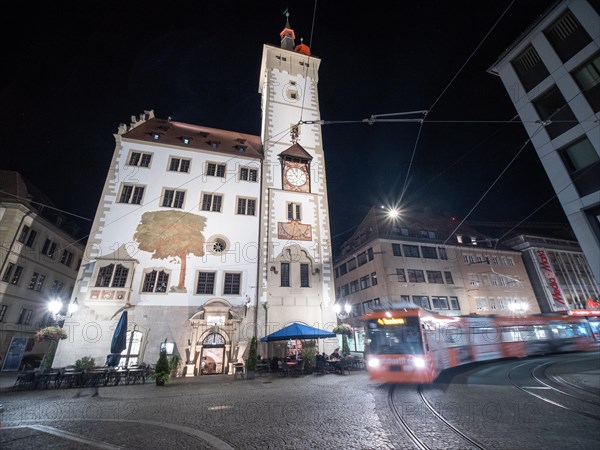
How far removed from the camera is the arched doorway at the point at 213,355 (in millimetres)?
17188

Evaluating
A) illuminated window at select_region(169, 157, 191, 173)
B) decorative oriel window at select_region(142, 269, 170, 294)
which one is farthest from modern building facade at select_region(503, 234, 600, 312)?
decorative oriel window at select_region(142, 269, 170, 294)

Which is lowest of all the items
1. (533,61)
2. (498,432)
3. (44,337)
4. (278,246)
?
(498,432)

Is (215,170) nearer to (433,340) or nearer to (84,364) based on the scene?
(84,364)

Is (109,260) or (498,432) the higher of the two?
(109,260)

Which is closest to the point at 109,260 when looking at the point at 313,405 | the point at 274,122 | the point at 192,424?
the point at 192,424

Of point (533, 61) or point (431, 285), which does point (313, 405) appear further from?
point (431, 285)

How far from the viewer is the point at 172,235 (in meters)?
19.1

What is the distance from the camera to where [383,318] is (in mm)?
12414

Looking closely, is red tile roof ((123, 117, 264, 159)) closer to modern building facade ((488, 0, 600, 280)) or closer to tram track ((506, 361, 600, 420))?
modern building facade ((488, 0, 600, 280))

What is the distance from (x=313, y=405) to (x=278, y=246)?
42.8ft

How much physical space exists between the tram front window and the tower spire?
32426mm

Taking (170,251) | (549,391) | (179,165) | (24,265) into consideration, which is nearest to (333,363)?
(549,391)

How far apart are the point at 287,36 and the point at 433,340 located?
35.8 metres

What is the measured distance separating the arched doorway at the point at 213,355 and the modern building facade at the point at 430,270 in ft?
55.1
